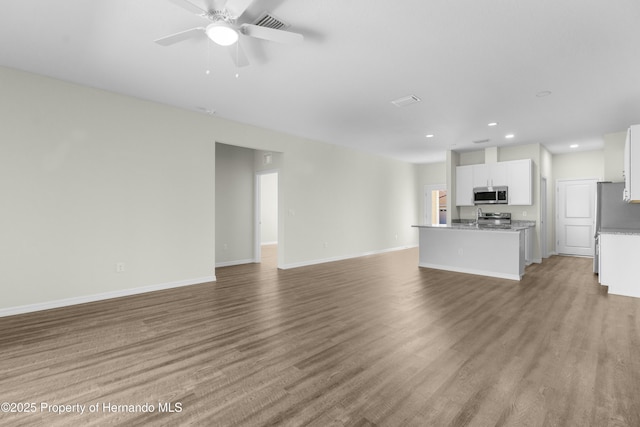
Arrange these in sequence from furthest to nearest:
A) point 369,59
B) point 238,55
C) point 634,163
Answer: point 634,163 < point 369,59 < point 238,55

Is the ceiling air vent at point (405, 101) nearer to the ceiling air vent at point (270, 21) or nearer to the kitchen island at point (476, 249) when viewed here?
the ceiling air vent at point (270, 21)

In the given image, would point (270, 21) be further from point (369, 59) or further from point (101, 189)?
point (101, 189)

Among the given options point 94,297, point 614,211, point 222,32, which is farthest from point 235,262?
point 614,211

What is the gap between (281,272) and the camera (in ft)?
19.9

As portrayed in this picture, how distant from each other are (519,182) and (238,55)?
6806 millimetres

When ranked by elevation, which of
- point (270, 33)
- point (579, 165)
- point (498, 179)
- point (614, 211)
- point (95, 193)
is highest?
point (270, 33)

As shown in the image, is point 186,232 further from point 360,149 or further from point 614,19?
point 614,19

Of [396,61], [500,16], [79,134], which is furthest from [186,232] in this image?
[500,16]

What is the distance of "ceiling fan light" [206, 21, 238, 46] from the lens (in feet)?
7.74

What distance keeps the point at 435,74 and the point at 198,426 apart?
400 cm

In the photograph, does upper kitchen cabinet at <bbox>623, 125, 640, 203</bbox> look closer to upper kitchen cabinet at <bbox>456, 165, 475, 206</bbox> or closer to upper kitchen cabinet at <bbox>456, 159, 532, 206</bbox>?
upper kitchen cabinet at <bbox>456, 159, 532, 206</bbox>

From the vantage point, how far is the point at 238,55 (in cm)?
285

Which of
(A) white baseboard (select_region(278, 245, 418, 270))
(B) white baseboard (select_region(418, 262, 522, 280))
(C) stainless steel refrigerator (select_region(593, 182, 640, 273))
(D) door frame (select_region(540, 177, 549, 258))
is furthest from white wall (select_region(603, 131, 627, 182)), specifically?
(A) white baseboard (select_region(278, 245, 418, 270))

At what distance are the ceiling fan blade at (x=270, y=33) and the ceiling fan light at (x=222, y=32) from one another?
0.10m
